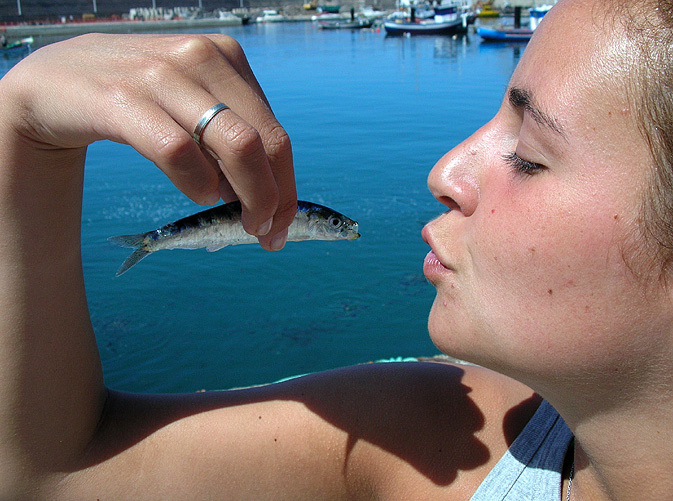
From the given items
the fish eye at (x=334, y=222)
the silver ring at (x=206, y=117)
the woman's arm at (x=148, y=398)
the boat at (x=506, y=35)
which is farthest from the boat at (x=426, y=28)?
the silver ring at (x=206, y=117)

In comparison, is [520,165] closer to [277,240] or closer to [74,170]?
[277,240]

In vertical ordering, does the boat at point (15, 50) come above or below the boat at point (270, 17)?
below

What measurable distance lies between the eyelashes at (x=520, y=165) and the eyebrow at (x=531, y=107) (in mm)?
98

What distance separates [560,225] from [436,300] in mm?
420

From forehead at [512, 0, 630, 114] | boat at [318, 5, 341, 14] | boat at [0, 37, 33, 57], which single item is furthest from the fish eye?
boat at [318, 5, 341, 14]

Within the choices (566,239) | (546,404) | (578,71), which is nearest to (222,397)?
(546,404)

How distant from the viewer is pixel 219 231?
2.02 meters

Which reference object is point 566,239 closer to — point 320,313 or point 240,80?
point 240,80

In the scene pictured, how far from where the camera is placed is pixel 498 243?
1.36 m

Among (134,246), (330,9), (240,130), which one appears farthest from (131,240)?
(330,9)

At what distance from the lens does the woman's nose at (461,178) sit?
4.84 ft

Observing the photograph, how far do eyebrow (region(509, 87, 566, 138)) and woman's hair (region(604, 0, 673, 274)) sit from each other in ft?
0.52

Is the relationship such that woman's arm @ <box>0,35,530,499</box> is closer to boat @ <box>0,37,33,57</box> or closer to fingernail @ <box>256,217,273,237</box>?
fingernail @ <box>256,217,273,237</box>

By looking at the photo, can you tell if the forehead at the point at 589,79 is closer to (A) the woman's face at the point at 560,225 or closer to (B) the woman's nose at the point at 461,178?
(A) the woman's face at the point at 560,225
